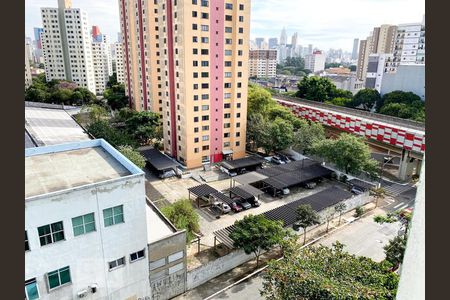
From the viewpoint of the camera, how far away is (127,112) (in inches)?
2136

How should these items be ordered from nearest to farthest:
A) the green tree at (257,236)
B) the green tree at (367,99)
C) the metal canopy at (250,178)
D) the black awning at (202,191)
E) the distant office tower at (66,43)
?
the green tree at (257,236)
the black awning at (202,191)
the metal canopy at (250,178)
the green tree at (367,99)
the distant office tower at (66,43)

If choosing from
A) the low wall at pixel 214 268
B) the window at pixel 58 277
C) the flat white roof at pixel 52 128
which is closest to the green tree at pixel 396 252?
the low wall at pixel 214 268

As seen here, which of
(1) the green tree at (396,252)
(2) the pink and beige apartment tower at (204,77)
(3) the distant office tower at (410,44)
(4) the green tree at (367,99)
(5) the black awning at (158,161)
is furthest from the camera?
(3) the distant office tower at (410,44)

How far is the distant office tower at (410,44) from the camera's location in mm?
77750

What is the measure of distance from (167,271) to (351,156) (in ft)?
78.0

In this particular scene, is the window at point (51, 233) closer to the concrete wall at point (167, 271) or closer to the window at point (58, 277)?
the window at point (58, 277)

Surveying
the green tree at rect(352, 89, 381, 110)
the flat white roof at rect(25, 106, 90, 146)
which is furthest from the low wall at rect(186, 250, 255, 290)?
the green tree at rect(352, 89, 381, 110)

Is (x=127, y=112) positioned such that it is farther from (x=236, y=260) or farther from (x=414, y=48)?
(x=414, y=48)

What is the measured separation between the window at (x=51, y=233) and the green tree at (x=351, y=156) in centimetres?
2829

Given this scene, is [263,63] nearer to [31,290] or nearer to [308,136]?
[308,136]

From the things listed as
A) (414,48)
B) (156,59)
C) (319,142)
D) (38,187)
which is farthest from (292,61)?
(38,187)

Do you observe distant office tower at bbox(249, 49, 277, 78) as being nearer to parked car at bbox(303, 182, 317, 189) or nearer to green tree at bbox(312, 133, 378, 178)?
green tree at bbox(312, 133, 378, 178)

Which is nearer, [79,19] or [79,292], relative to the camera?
[79,292]

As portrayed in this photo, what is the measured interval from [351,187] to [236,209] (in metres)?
13.6
